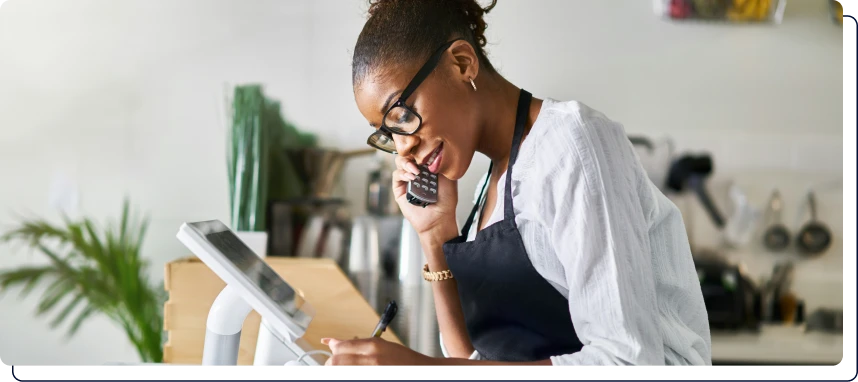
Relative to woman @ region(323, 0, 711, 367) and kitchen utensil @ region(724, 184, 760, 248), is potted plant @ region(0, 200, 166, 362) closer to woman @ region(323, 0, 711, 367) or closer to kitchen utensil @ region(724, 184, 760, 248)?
woman @ region(323, 0, 711, 367)

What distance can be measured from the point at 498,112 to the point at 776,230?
2.24 meters

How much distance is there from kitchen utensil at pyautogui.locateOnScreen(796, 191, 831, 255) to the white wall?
0.59m

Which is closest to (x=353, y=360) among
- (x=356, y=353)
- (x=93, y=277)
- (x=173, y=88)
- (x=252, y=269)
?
(x=356, y=353)

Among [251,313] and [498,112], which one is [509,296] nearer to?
[498,112]

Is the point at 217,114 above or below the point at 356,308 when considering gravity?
above

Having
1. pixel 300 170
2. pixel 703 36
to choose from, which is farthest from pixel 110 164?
pixel 703 36

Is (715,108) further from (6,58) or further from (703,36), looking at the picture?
(6,58)

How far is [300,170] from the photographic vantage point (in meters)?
2.57

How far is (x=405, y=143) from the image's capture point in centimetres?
95

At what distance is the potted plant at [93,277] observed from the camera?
7.55 feet

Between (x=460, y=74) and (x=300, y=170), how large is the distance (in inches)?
66.7

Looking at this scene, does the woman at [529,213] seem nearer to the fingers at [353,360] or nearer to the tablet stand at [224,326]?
the fingers at [353,360]

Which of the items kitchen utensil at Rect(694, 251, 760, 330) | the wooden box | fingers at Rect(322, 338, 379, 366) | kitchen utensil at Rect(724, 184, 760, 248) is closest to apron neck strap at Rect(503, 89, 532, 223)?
fingers at Rect(322, 338, 379, 366)

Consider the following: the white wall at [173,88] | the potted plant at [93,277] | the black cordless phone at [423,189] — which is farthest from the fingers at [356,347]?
the white wall at [173,88]
